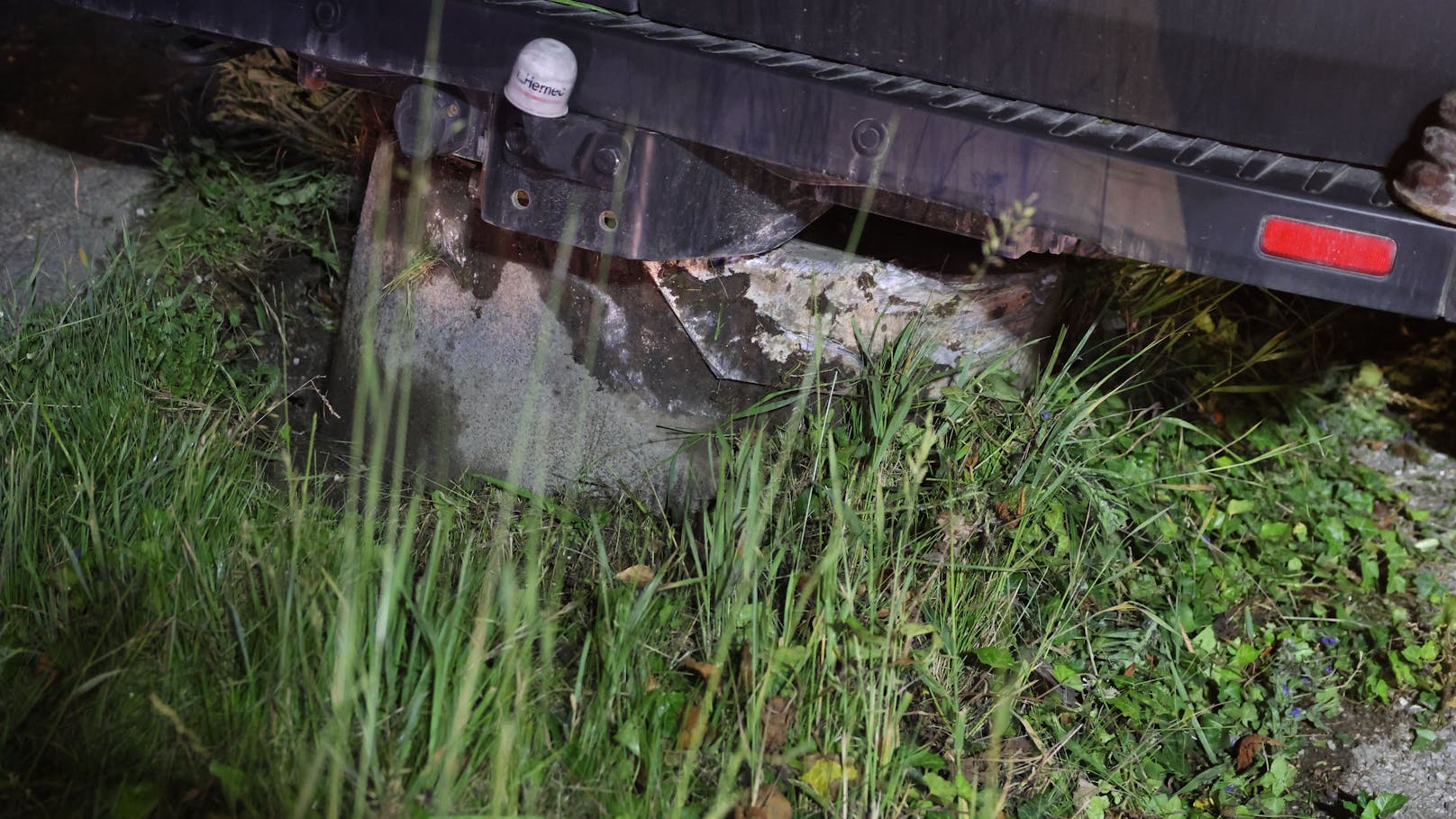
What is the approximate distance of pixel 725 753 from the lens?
187cm

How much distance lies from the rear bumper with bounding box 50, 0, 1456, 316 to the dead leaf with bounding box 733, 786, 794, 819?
3.17 feet

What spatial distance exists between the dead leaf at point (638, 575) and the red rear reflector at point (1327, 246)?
3.69 feet

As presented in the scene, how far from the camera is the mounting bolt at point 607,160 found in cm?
206

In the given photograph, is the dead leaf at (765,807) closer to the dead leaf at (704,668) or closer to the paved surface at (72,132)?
the dead leaf at (704,668)

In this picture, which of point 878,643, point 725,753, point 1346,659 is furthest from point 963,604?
point 1346,659

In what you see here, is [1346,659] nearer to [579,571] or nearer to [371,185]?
[579,571]

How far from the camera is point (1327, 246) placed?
1.85m

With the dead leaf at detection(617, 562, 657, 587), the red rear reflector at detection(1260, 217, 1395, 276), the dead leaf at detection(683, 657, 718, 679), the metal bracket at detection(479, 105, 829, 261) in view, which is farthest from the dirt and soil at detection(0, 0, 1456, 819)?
the dead leaf at detection(683, 657, 718, 679)

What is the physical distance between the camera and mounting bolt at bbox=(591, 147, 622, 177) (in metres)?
2.06

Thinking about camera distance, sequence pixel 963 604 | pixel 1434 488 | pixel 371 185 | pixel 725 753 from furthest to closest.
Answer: pixel 1434 488 < pixel 371 185 < pixel 963 604 < pixel 725 753

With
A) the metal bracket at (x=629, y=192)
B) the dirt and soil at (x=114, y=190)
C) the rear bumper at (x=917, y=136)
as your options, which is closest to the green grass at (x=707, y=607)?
the dirt and soil at (x=114, y=190)

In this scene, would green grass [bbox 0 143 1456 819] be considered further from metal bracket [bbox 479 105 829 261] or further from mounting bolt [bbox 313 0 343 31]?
mounting bolt [bbox 313 0 343 31]

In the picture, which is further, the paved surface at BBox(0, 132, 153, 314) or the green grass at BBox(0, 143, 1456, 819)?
the paved surface at BBox(0, 132, 153, 314)

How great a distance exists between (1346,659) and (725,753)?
151 centimetres
